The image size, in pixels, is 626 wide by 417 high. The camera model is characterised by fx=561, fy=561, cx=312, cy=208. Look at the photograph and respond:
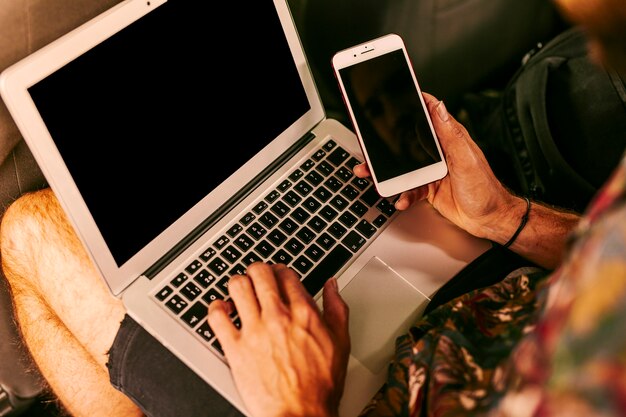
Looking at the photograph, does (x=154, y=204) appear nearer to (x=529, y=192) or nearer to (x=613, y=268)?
(x=613, y=268)

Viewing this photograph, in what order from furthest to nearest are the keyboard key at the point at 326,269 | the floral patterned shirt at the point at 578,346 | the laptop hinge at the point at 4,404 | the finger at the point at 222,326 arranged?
the laptop hinge at the point at 4,404
the keyboard key at the point at 326,269
the finger at the point at 222,326
the floral patterned shirt at the point at 578,346

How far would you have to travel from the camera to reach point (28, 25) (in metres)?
0.72

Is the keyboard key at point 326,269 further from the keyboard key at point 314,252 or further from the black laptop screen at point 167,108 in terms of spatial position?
the black laptop screen at point 167,108

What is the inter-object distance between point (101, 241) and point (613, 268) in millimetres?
569

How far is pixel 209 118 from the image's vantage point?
0.79m

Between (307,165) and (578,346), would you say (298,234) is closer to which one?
(307,165)

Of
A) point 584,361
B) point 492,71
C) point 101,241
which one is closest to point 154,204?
Result: point 101,241

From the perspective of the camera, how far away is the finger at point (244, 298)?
706 millimetres

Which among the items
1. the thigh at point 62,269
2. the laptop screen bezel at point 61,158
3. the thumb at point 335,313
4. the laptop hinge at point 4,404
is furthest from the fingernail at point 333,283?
the laptop hinge at point 4,404

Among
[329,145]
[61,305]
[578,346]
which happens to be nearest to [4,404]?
[61,305]

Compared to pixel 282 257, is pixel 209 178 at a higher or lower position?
higher

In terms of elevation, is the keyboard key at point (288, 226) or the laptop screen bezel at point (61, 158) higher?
the laptop screen bezel at point (61, 158)

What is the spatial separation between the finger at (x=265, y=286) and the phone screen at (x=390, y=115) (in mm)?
227

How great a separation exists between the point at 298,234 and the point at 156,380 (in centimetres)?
28
